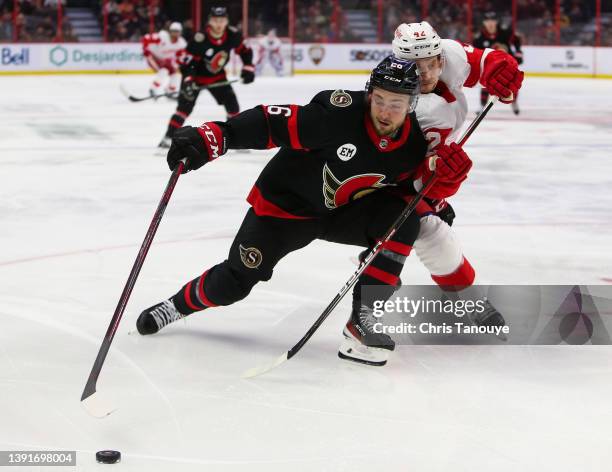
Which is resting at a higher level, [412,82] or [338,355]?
[412,82]

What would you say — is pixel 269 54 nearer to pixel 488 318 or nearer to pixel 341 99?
pixel 488 318

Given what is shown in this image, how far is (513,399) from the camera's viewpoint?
2635mm

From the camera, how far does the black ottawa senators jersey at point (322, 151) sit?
2762 mm

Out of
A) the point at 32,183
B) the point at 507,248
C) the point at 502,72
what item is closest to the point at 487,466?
the point at 502,72

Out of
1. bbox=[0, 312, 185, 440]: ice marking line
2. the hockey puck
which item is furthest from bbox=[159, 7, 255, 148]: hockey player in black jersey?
the hockey puck

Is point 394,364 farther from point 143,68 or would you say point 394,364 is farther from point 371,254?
point 143,68

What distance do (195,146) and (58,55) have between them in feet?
39.8

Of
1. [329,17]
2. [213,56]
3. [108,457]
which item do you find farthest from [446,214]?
[329,17]

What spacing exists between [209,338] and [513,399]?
93 centimetres

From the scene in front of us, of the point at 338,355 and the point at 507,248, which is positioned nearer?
the point at 338,355

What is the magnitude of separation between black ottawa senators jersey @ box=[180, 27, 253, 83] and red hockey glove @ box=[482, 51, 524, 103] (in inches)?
192

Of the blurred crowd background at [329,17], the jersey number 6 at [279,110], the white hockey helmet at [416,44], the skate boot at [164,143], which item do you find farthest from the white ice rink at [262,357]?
the blurred crowd background at [329,17]

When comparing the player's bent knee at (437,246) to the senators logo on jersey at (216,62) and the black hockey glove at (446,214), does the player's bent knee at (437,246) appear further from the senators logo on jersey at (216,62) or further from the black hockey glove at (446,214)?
the senators logo on jersey at (216,62)

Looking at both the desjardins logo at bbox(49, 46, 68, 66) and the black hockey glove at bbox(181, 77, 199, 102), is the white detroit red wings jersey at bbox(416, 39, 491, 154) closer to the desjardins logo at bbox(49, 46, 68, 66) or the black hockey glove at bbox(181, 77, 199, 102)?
the black hockey glove at bbox(181, 77, 199, 102)
